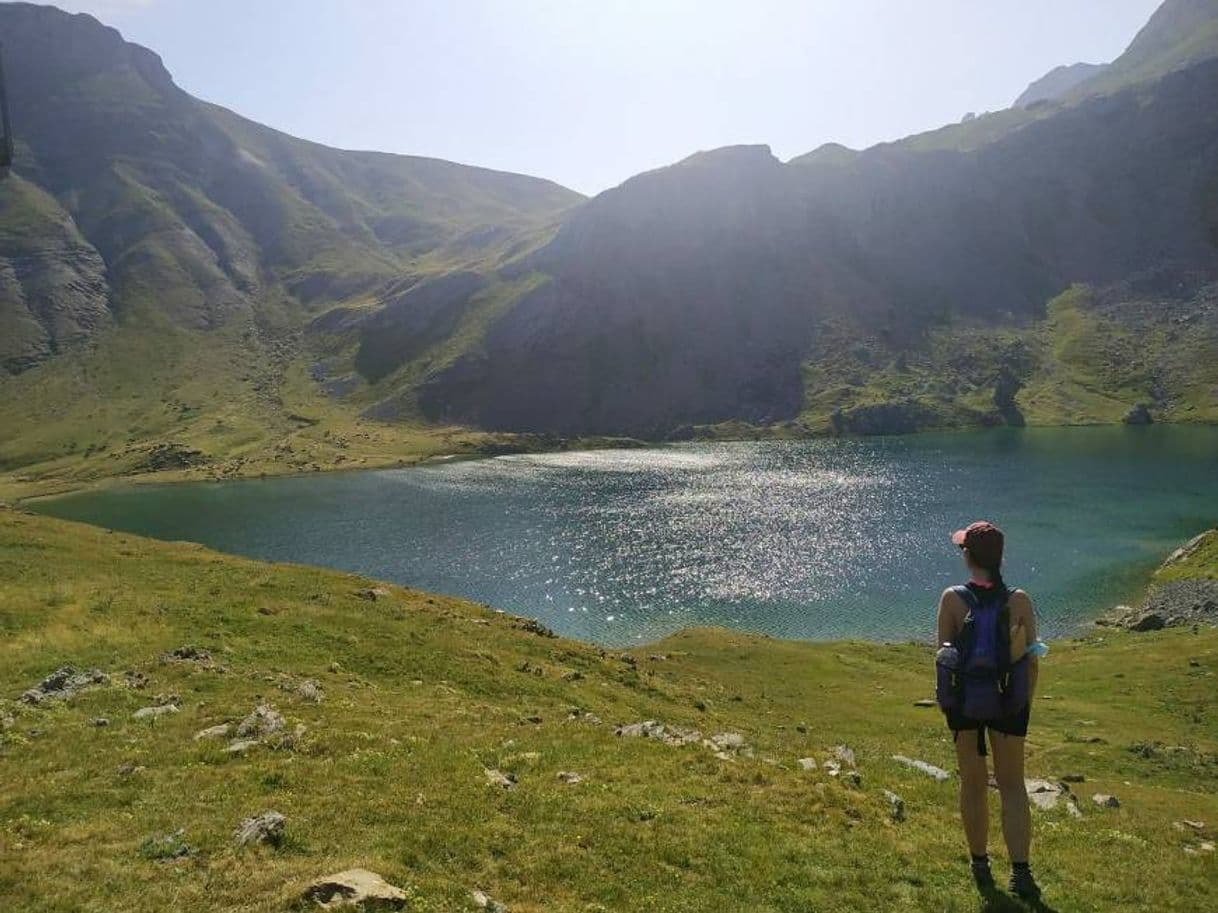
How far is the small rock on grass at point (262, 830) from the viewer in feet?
48.4

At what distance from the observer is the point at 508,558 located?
106 meters

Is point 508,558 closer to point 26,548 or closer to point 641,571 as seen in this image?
point 641,571

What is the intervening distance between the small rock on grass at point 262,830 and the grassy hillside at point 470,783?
335 millimetres

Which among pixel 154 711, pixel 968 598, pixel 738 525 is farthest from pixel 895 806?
pixel 738 525

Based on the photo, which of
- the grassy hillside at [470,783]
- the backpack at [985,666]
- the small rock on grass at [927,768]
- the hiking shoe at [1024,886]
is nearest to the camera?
the backpack at [985,666]

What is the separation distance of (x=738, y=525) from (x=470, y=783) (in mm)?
101362

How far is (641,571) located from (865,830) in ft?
262

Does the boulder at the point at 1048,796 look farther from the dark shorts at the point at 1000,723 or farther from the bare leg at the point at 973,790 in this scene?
the dark shorts at the point at 1000,723

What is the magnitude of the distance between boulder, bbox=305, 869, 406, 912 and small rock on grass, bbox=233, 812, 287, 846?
2.60m

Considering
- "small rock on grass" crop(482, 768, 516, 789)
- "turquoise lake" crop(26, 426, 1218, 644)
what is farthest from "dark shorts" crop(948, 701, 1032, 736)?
"turquoise lake" crop(26, 426, 1218, 644)

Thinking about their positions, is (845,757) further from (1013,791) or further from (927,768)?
(1013,791)

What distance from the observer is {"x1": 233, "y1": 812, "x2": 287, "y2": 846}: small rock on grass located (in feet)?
48.4

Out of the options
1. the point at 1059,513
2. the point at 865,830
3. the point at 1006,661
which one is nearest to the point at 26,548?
the point at 865,830

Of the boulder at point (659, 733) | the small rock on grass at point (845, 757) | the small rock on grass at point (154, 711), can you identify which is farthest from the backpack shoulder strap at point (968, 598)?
the small rock on grass at point (154, 711)
